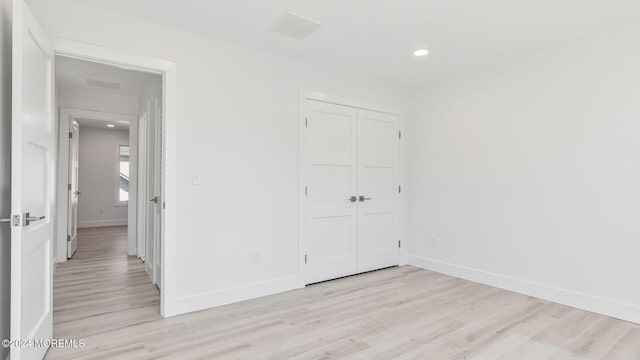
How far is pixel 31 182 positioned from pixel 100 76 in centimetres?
281

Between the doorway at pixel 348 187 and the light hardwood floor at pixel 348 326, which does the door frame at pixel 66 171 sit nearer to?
the light hardwood floor at pixel 348 326

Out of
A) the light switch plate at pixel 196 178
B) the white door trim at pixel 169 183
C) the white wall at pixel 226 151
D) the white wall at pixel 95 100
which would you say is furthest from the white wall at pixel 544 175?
the white wall at pixel 95 100

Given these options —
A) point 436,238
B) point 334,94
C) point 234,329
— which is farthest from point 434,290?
point 334,94

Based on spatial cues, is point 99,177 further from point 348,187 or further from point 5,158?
point 5,158

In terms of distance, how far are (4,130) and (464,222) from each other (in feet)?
13.8

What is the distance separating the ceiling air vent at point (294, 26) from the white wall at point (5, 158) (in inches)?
67.7

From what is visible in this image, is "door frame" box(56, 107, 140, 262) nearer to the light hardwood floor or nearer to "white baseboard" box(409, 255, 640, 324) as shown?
the light hardwood floor

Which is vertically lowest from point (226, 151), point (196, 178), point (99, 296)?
point (99, 296)

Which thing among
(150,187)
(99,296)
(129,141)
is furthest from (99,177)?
(99,296)

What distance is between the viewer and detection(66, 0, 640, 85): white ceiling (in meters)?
2.47

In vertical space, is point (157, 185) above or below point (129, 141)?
below

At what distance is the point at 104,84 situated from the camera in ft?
14.8

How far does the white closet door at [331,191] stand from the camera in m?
3.73

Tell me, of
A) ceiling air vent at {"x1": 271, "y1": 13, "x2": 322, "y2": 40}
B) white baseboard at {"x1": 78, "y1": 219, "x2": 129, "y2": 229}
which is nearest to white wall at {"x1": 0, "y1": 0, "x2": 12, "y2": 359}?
ceiling air vent at {"x1": 271, "y1": 13, "x2": 322, "y2": 40}
